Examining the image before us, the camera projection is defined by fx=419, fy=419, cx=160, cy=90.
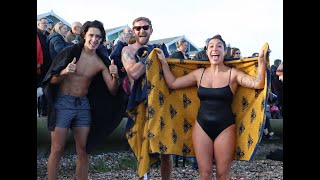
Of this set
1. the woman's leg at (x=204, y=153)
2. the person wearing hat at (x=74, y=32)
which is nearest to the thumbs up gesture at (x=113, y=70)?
the woman's leg at (x=204, y=153)

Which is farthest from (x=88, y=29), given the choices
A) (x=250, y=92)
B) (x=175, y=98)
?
(x=250, y=92)

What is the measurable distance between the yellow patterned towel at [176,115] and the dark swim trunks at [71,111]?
0.53 metres

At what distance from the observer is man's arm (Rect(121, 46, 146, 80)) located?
4.71 meters

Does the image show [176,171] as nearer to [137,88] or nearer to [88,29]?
[137,88]

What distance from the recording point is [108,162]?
781 cm

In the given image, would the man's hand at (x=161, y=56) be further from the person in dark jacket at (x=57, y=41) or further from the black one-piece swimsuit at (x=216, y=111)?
the person in dark jacket at (x=57, y=41)

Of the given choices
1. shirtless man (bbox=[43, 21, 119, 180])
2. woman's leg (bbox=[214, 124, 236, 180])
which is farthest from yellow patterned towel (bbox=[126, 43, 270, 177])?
shirtless man (bbox=[43, 21, 119, 180])

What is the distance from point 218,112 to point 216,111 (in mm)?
24

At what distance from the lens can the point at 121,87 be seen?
5062mm

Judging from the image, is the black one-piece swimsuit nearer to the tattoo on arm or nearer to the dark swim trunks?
the tattoo on arm

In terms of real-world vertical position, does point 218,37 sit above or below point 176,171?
above

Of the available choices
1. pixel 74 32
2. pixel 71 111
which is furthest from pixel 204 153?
pixel 74 32
